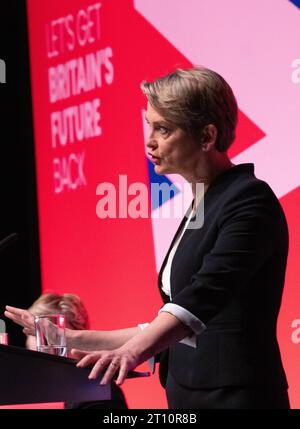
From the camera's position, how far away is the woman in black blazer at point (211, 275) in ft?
4.69

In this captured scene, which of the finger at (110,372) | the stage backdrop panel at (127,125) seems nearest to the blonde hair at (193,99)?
the finger at (110,372)

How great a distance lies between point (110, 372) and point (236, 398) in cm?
36

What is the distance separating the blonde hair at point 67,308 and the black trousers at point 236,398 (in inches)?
58.1

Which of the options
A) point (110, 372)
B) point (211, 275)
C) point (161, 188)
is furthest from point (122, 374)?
point (161, 188)

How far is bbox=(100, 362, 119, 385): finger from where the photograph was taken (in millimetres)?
1243

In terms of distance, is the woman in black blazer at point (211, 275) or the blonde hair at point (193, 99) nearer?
the woman in black blazer at point (211, 275)

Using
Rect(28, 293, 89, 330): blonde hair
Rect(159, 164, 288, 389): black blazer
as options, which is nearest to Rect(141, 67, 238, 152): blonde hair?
Rect(159, 164, 288, 389): black blazer

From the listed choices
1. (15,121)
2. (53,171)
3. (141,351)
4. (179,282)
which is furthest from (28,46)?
(141,351)

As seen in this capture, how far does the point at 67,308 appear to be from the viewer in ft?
9.97

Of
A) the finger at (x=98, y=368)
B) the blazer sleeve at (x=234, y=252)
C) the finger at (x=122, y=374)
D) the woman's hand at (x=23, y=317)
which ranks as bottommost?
the finger at (x=122, y=374)

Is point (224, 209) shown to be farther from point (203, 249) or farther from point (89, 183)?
point (89, 183)

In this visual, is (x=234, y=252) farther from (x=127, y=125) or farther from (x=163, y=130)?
(x=127, y=125)

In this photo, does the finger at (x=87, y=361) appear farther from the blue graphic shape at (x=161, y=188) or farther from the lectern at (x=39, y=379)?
the blue graphic shape at (x=161, y=188)

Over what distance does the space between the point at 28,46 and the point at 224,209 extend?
275 centimetres
